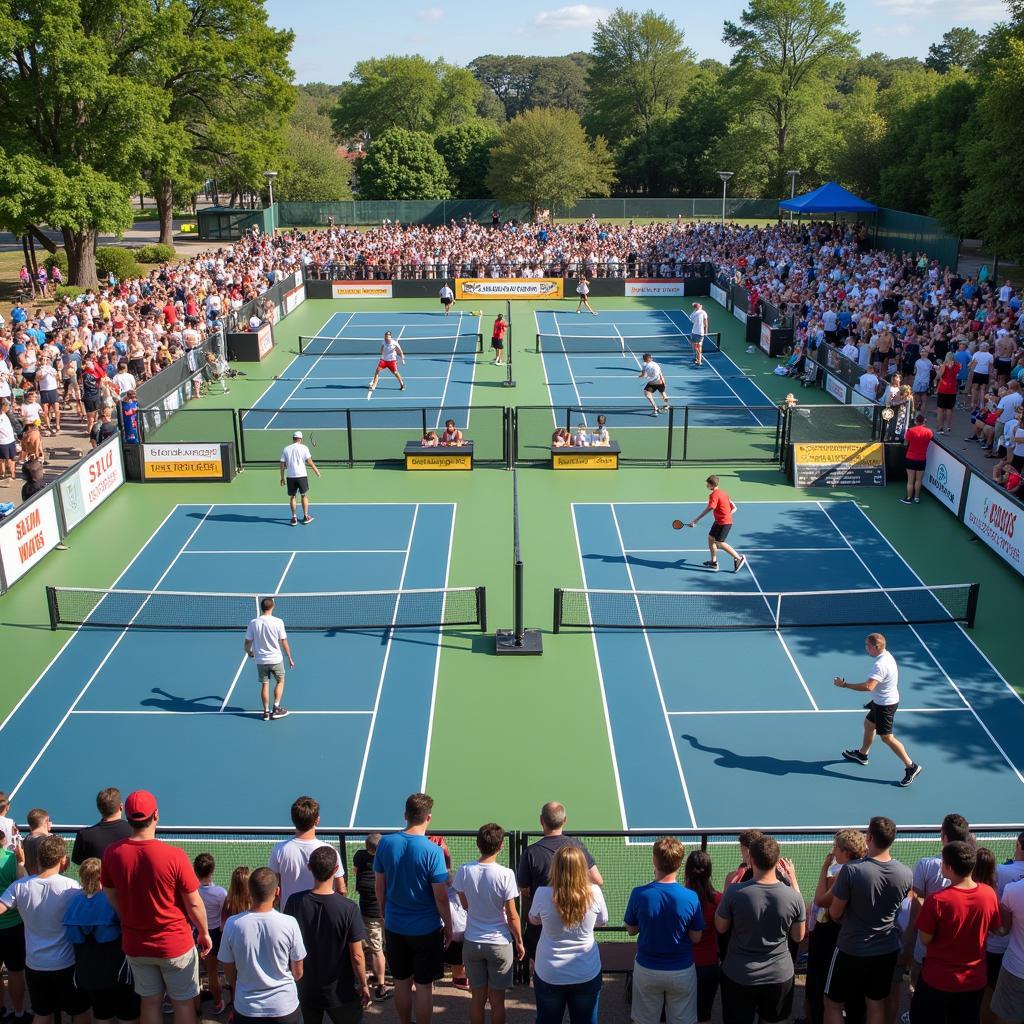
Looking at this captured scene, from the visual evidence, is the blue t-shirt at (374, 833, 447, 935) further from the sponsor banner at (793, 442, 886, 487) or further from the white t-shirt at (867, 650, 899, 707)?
the sponsor banner at (793, 442, 886, 487)

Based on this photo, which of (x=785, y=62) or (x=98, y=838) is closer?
(x=98, y=838)

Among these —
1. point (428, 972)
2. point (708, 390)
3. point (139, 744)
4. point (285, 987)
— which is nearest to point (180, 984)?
point (285, 987)

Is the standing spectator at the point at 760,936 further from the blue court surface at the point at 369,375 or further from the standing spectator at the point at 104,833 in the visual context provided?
the blue court surface at the point at 369,375

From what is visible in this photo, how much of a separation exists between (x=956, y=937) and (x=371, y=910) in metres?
4.00

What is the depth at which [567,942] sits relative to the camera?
6547mm

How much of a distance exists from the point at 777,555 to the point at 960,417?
33.7 feet

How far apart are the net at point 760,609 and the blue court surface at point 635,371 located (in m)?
7.13

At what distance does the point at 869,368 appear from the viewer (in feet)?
95.0

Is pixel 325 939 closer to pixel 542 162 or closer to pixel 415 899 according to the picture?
pixel 415 899

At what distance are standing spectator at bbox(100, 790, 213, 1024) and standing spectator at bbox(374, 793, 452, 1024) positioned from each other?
3.84ft

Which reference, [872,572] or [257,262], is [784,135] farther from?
[872,572]

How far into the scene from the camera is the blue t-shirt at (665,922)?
21.4ft

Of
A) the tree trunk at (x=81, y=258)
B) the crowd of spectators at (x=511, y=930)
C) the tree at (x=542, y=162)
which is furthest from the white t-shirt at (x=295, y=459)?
the tree at (x=542, y=162)

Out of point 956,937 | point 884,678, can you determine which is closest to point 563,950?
point 956,937
